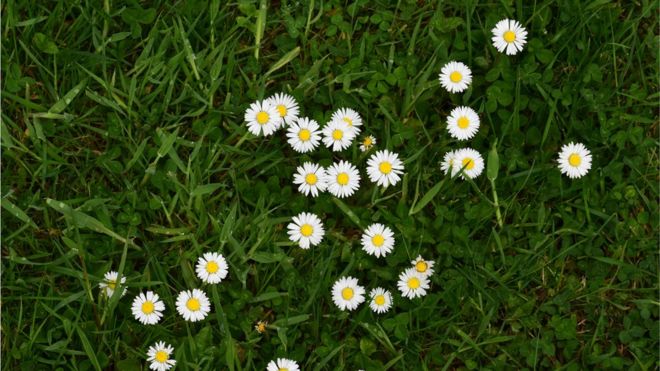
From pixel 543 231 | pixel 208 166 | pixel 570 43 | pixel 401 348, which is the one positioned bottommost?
pixel 401 348

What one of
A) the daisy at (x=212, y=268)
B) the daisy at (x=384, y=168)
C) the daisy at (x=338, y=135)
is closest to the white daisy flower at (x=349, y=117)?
the daisy at (x=338, y=135)

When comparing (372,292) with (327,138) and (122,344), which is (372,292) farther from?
(122,344)

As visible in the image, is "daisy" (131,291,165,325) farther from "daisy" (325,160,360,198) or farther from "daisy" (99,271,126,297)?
"daisy" (325,160,360,198)

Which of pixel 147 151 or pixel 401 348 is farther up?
pixel 147 151

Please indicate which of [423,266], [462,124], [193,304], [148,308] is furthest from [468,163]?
[148,308]

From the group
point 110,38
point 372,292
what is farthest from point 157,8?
point 372,292

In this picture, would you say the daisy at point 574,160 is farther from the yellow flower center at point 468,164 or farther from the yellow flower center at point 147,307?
the yellow flower center at point 147,307

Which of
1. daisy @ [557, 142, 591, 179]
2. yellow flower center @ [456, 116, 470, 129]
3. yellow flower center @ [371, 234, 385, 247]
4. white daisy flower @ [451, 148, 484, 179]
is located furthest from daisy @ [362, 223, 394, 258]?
daisy @ [557, 142, 591, 179]
